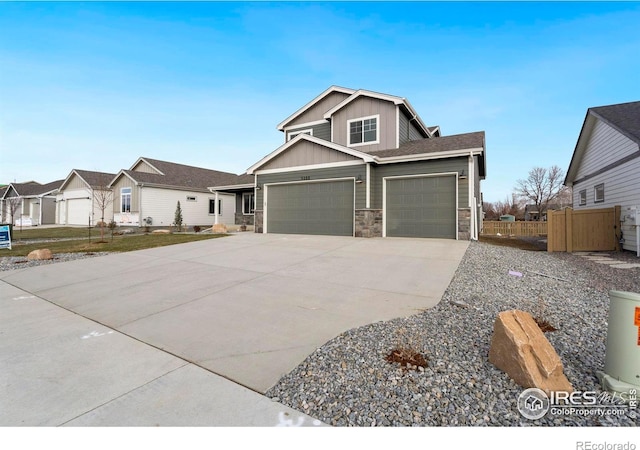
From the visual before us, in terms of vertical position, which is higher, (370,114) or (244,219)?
(370,114)

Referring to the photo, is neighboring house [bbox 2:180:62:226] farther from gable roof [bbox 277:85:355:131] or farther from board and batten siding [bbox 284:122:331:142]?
board and batten siding [bbox 284:122:331:142]

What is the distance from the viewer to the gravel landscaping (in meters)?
1.87

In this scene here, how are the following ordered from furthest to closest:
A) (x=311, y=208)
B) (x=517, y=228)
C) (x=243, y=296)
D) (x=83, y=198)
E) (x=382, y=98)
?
1. (x=83, y=198)
2. (x=517, y=228)
3. (x=382, y=98)
4. (x=311, y=208)
5. (x=243, y=296)

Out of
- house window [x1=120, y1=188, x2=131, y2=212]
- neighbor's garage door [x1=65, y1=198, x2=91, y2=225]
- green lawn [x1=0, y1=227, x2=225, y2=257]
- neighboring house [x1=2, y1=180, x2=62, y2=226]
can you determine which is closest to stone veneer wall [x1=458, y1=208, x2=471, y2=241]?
green lawn [x1=0, y1=227, x2=225, y2=257]

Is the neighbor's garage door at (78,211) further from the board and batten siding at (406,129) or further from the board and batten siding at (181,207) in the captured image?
the board and batten siding at (406,129)

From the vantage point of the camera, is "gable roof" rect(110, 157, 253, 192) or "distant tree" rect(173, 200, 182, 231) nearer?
"distant tree" rect(173, 200, 182, 231)

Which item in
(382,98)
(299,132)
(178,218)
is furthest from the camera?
(178,218)

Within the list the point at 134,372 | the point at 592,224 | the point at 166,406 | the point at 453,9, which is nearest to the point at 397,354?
the point at 166,406

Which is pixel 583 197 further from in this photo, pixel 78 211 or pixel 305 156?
pixel 78 211

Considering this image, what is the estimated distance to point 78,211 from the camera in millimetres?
25406

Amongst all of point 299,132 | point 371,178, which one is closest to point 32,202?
point 299,132

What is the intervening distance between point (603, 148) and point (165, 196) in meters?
26.9

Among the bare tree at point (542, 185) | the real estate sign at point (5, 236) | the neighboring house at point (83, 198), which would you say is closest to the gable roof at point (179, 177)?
the neighboring house at point (83, 198)

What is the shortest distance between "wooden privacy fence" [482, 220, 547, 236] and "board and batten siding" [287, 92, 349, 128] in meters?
14.2
